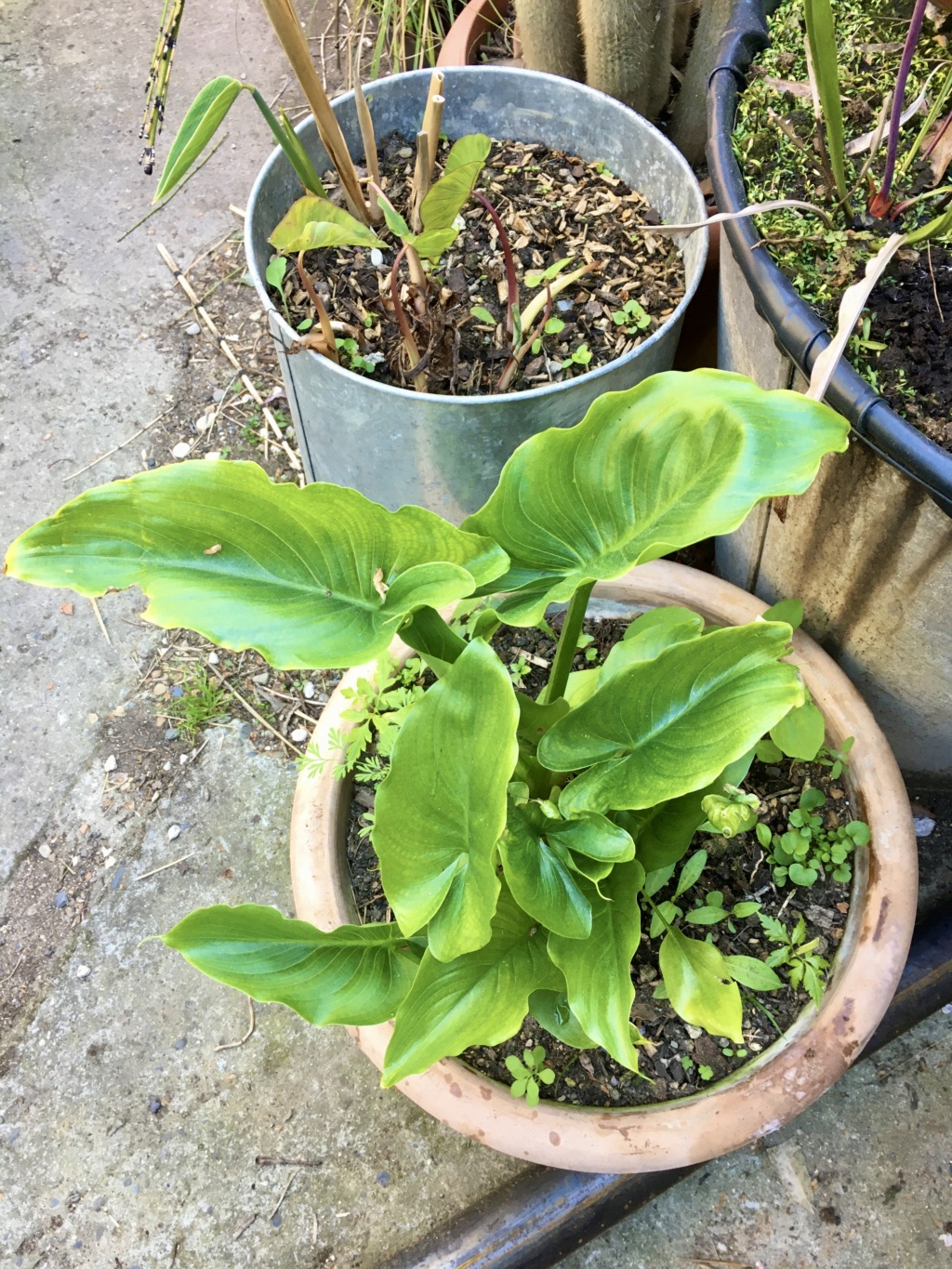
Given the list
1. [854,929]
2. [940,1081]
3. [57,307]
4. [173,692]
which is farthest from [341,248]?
[940,1081]

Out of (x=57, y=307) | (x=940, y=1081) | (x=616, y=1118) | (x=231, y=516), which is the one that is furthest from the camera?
(x=57, y=307)

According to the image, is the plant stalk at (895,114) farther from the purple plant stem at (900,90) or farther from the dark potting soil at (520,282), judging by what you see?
the dark potting soil at (520,282)

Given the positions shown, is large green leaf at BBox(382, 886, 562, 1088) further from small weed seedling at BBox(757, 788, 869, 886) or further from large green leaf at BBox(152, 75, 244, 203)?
large green leaf at BBox(152, 75, 244, 203)

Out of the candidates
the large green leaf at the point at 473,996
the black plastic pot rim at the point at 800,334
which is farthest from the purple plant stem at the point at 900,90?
the large green leaf at the point at 473,996

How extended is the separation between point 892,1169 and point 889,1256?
0.09 m

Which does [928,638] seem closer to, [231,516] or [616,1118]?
[616,1118]

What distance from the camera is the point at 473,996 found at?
28.1 inches

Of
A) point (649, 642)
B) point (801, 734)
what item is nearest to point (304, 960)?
point (649, 642)

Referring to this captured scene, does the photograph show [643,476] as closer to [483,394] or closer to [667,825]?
[667,825]

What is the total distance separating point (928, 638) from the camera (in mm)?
926

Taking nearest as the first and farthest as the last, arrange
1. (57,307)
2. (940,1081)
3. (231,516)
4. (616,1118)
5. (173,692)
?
(231,516), (616,1118), (940,1081), (173,692), (57,307)

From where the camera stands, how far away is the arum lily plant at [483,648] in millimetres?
586

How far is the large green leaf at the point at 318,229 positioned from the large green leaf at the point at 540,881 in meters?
0.51

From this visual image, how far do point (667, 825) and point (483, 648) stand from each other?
311 mm
